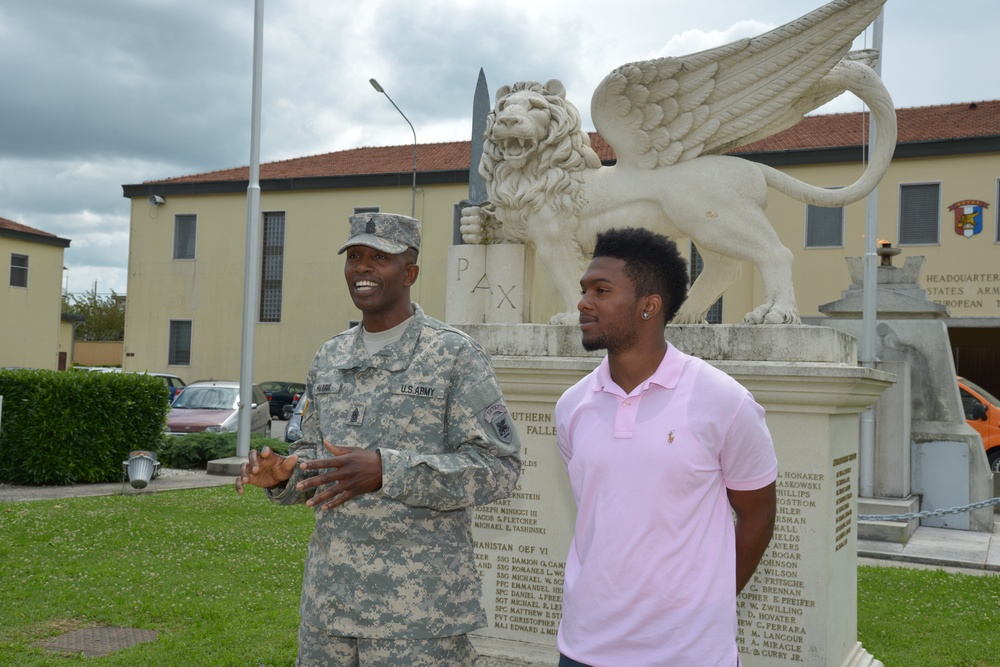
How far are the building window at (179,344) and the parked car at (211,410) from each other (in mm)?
14993

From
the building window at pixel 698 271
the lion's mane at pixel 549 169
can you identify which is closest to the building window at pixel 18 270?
the building window at pixel 698 271

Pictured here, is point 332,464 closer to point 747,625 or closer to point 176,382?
point 747,625

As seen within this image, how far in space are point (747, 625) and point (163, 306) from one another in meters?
31.3

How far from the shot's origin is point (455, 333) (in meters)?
2.95

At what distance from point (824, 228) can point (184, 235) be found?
69.8ft

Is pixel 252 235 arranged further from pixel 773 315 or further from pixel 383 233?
pixel 383 233

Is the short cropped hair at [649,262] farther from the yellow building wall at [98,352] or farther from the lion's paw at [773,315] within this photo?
the yellow building wall at [98,352]

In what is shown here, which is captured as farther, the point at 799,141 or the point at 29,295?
the point at 29,295

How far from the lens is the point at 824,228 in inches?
933

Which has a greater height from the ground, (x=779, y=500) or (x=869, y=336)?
(x=869, y=336)

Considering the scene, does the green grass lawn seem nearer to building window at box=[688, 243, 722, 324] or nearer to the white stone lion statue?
the white stone lion statue

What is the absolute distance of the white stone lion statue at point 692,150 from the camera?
4836 millimetres

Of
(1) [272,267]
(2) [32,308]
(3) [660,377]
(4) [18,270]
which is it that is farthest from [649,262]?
(2) [32,308]

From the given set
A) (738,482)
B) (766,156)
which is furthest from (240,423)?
(766,156)
